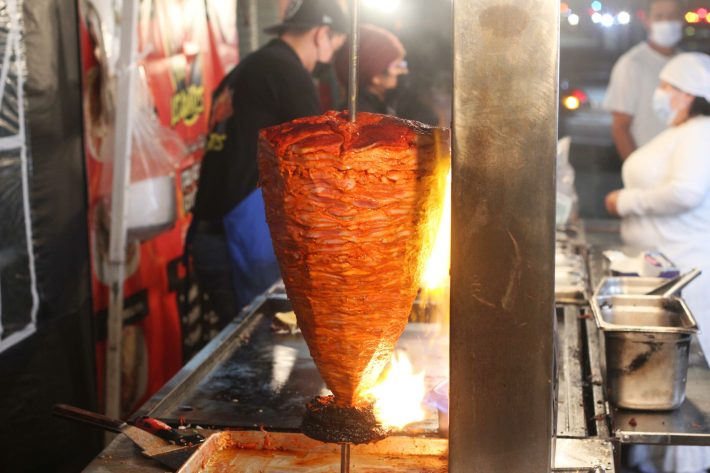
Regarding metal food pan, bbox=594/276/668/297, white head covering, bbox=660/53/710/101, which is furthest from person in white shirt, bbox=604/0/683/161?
metal food pan, bbox=594/276/668/297

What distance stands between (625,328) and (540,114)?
5.62 feet

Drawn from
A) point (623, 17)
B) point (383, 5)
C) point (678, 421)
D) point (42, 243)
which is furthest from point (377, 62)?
point (678, 421)

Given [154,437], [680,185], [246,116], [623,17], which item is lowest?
[154,437]

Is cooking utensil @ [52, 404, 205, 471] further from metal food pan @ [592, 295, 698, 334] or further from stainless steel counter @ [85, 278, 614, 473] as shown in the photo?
metal food pan @ [592, 295, 698, 334]

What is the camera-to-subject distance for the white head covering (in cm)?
557

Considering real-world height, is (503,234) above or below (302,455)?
above

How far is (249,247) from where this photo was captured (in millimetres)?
5574

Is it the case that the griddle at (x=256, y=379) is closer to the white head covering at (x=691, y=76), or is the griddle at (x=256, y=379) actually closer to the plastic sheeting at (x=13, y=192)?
the plastic sheeting at (x=13, y=192)

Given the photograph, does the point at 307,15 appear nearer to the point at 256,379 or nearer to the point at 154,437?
the point at 256,379

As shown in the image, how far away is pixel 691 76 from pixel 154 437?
4.47 m

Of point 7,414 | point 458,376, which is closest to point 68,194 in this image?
point 7,414

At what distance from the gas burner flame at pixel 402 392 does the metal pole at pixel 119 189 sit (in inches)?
79.5

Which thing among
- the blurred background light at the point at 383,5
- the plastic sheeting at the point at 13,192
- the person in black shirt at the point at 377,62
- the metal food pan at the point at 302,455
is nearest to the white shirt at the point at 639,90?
the person in black shirt at the point at 377,62

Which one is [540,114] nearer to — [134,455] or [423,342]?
[134,455]
